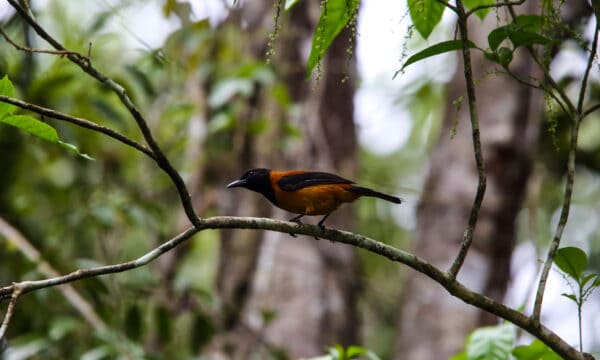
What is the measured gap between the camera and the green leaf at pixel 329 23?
206 centimetres

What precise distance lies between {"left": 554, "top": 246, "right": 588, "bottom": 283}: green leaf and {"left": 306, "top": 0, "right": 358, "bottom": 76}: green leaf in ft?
3.25

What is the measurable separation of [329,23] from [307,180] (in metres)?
1.81

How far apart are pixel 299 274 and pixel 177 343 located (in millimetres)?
1923

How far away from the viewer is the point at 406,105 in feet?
24.5

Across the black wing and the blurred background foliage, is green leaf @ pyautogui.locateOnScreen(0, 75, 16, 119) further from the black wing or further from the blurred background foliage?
the black wing

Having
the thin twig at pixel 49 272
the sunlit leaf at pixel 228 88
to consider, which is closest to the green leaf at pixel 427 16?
the sunlit leaf at pixel 228 88

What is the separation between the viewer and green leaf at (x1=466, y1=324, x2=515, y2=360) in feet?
7.60

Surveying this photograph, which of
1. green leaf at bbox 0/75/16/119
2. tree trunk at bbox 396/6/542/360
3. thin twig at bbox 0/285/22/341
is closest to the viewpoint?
thin twig at bbox 0/285/22/341

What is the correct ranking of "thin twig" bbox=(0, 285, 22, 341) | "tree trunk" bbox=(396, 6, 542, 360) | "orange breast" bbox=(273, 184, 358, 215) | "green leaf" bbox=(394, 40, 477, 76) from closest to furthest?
"thin twig" bbox=(0, 285, 22, 341) → "green leaf" bbox=(394, 40, 477, 76) → "orange breast" bbox=(273, 184, 358, 215) → "tree trunk" bbox=(396, 6, 542, 360)

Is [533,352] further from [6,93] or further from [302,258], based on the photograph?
[302,258]

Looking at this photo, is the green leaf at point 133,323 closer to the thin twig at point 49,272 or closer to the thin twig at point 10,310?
the thin twig at point 49,272

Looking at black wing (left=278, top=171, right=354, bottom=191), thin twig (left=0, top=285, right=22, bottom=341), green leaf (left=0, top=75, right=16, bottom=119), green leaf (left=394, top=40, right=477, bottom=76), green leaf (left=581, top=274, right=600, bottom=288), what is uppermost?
black wing (left=278, top=171, right=354, bottom=191)

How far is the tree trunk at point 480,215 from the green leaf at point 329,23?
11.3 ft

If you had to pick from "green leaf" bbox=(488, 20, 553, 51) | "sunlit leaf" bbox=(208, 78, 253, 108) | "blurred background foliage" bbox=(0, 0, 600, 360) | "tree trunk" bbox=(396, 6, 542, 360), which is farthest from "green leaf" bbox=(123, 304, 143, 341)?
"green leaf" bbox=(488, 20, 553, 51)
